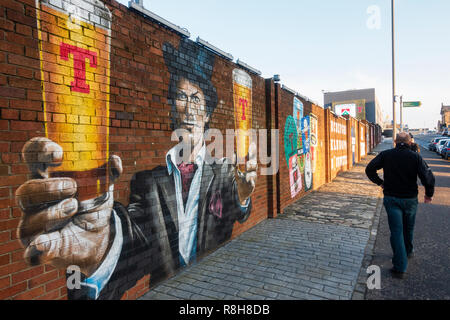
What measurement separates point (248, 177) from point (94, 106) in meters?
3.79

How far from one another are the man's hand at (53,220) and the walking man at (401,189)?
3699mm

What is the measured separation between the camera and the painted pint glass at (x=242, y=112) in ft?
18.4

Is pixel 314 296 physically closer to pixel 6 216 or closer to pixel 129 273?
pixel 129 273

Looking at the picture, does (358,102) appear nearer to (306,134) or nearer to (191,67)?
(306,134)

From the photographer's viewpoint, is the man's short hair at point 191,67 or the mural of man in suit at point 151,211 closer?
the mural of man in suit at point 151,211

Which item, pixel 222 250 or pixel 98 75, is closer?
pixel 98 75

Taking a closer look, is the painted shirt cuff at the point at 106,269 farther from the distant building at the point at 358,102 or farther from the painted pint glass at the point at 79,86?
the distant building at the point at 358,102

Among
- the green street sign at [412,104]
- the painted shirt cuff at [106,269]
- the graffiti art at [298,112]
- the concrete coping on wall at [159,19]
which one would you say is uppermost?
the green street sign at [412,104]

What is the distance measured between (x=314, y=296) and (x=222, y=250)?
1.88 metres

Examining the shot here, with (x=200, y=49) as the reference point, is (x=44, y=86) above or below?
below

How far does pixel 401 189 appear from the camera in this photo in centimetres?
385

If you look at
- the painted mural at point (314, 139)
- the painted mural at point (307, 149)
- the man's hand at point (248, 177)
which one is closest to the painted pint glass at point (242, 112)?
the man's hand at point (248, 177)
